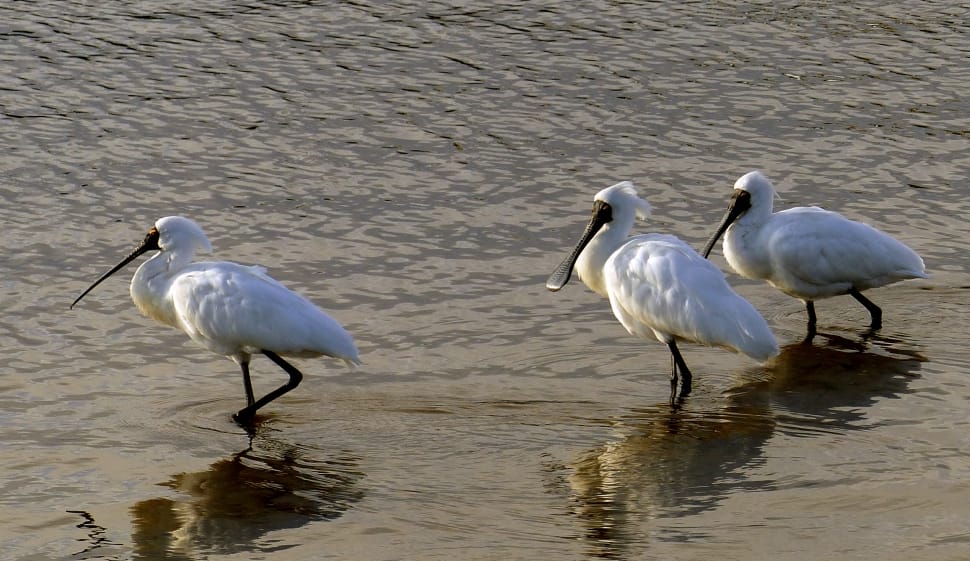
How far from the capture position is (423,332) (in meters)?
11.2

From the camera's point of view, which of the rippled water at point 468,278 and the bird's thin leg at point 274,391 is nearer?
the rippled water at point 468,278

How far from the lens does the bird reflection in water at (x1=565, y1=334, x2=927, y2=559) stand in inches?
328

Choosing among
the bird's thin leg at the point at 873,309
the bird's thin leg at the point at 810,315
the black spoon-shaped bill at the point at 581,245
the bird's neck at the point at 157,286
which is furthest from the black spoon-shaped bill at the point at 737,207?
the bird's neck at the point at 157,286

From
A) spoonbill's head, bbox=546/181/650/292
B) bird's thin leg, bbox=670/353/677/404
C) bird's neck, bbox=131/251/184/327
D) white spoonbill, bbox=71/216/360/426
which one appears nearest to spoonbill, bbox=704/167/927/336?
spoonbill's head, bbox=546/181/650/292

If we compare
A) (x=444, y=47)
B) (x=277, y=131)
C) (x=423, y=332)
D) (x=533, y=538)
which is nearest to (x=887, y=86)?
(x=444, y=47)

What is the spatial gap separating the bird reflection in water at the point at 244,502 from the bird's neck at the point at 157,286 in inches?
46.8

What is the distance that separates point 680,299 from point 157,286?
332 centimetres

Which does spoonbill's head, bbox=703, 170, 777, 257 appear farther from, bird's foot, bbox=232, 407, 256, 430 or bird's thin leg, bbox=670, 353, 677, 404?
bird's foot, bbox=232, 407, 256, 430

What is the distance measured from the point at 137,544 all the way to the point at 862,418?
174 inches

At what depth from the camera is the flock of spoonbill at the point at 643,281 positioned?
9.56 meters

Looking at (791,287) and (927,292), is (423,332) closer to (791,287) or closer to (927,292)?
(791,287)

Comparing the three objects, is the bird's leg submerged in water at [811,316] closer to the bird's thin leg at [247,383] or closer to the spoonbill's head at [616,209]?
the spoonbill's head at [616,209]

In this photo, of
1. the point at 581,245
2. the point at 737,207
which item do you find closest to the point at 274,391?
the point at 581,245

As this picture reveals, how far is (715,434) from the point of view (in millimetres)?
9586
